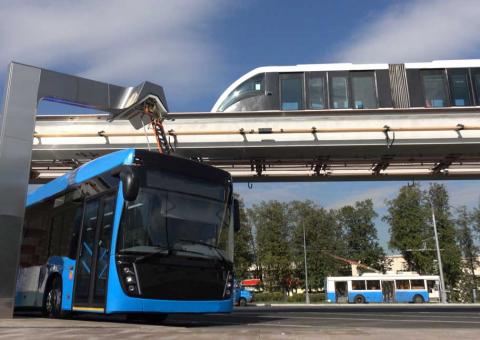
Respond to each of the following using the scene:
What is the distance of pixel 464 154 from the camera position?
1664cm

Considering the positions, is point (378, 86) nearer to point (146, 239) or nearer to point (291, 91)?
point (291, 91)

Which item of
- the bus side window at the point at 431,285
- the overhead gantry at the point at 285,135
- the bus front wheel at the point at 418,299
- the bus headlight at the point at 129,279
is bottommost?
the bus front wheel at the point at 418,299

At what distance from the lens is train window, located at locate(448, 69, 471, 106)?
661 inches

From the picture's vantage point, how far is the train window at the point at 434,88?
16703mm

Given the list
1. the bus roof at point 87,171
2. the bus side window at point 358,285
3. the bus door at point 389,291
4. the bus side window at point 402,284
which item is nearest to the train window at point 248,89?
the bus roof at point 87,171

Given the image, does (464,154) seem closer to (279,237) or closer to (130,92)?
(130,92)

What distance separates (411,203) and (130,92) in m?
53.7

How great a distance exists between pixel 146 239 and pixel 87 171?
2718 mm

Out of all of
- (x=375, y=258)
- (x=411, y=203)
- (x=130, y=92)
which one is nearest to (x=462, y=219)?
(x=411, y=203)

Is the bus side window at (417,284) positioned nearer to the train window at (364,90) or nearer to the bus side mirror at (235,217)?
the train window at (364,90)

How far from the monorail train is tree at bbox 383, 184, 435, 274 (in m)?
40.5

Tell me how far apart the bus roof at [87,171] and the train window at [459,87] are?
12.2 metres

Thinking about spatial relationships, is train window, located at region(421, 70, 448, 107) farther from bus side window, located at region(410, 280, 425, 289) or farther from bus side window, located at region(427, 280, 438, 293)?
bus side window, located at region(427, 280, 438, 293)

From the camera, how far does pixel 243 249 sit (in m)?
60.9
